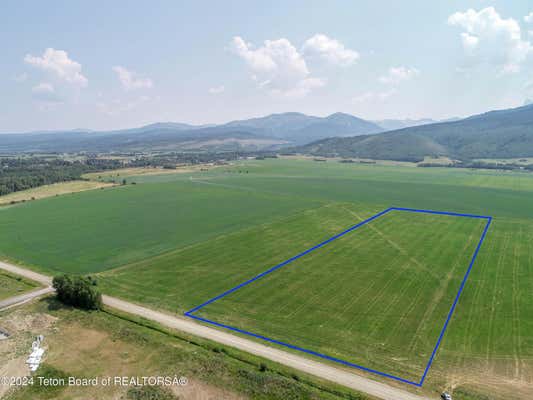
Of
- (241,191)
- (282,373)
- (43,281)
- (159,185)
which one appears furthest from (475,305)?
(159,185)

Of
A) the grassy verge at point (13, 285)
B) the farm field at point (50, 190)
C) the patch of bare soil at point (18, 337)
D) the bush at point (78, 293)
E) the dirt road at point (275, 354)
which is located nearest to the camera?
the dirt road at point (275, 354)

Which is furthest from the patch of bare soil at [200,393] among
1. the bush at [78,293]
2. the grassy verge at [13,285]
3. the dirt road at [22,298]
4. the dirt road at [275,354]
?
the grassy verge at [13,285]

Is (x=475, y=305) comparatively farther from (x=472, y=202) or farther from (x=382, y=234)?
(x=472, y=202)

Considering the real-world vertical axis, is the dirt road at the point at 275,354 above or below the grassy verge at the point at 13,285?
below

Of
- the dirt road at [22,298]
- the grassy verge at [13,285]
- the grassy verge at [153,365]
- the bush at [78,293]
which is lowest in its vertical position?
the grassy verge at [153,365]

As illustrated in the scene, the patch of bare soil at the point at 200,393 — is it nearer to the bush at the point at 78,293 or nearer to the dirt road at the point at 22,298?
the bush at the point at 78,293

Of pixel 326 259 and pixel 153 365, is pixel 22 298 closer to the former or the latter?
pixel 153 365

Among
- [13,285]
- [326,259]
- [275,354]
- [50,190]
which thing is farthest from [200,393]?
[50,190]
